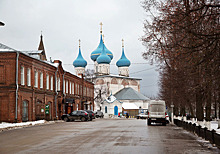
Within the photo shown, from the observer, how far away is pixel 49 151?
13.3 m

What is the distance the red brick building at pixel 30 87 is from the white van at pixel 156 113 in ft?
38.8

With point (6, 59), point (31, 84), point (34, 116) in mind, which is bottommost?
point (34, 116)

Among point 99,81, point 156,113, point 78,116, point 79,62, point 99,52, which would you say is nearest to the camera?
point 156,113

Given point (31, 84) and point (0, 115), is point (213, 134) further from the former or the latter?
point (31, 84)

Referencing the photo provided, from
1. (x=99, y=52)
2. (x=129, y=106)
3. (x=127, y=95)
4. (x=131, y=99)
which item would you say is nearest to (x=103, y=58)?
(x=99, y=52)

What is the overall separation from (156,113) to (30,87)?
1426 centimetres

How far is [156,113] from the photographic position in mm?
34031

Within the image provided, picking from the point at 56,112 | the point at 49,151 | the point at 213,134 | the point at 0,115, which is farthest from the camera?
the point at 56,112

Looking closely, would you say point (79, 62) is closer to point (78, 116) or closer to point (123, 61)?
point (123, 61)

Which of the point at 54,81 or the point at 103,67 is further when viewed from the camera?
the point at 103,67

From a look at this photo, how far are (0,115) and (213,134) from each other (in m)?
24.6

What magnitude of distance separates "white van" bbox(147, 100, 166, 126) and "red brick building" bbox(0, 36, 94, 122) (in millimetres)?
11840

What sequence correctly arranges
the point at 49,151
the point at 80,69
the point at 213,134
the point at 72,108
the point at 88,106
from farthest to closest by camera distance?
1. the point at 80,69
2. the point at 88,106
3. the point at 72,108
4. the point at 213,134
5. the point at 49,151

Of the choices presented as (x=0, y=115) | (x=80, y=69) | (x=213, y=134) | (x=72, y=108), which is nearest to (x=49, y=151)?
(x=213, y=134)
